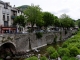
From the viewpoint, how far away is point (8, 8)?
58.7 meters

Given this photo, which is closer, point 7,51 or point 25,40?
point 7,51

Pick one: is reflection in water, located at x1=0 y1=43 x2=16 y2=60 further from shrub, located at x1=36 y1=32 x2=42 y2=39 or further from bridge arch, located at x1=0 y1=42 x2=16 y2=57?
shrub, located at x1=36 y1=32 x2=42 y2=39

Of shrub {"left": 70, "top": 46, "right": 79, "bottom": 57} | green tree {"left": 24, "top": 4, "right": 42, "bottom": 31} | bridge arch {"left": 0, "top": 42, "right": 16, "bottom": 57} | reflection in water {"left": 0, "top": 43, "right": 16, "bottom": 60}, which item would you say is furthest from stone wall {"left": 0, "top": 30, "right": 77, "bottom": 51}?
shrub {"left": 70, "top": 46, "right": 79, "bottom": 57}

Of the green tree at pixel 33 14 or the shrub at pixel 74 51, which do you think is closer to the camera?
the shrub at pixel 74 51

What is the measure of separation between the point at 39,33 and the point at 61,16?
1822 inches

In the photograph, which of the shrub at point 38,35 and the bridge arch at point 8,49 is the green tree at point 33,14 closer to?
the shrub at point 38,35

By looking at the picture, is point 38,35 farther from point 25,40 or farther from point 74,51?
point 74,51

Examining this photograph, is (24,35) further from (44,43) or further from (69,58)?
(69,58)

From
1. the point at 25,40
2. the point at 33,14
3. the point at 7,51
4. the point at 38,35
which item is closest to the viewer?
the point at 7,51

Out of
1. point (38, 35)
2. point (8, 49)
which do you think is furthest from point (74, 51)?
point (38, 35)

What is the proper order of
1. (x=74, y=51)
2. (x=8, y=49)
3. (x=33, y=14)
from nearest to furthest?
(x=74, y=51), (x=8, y=49), (x=33, y=14)

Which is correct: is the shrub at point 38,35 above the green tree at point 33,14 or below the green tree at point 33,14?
below

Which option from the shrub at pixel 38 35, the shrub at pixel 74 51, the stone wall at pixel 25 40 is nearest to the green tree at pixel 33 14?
the shrub at pixel 38 35

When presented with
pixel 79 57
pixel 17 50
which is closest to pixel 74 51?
pixel 79 57
